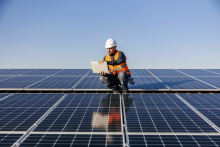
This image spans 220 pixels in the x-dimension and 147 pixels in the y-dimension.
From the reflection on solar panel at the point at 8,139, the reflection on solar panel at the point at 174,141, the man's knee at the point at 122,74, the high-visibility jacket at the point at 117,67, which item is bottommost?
the reflection on solar panel at the point at 174,141

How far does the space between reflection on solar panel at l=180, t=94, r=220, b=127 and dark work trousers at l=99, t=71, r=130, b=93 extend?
220cm

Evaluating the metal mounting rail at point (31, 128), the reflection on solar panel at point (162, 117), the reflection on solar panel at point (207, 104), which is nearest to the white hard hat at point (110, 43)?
the reflection on solar panel at point (162, 117)

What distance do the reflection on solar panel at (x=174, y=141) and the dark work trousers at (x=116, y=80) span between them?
3.12m

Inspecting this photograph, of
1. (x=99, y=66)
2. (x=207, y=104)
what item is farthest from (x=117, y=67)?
(x=207, y=104)

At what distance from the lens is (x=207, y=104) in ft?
16.6

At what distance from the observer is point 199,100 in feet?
17.7

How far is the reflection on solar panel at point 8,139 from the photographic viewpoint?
3.06 metres

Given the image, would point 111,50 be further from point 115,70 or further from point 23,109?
point 23,109

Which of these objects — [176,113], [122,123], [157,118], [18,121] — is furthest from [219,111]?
[18,121]

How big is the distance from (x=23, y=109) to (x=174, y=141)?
4.22 m

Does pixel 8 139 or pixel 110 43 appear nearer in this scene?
pixel 8 139

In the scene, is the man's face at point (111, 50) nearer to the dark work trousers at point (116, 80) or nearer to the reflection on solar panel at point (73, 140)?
the dark work trousers at point (116, 80)

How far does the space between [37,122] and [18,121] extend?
55 cm

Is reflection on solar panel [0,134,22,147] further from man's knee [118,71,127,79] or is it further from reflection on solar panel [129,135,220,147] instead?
man's knee [118,71,127,79]
